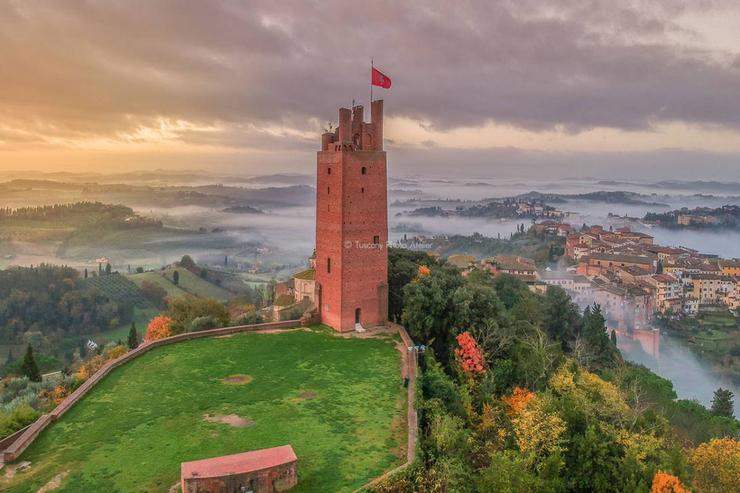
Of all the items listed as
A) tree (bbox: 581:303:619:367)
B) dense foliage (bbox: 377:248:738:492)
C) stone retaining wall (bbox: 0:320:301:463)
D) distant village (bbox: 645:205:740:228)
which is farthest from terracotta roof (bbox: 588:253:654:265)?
distant village (bbox: 645:205:740:228)

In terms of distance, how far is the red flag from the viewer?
1028 inches

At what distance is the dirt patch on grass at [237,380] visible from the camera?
794 inches

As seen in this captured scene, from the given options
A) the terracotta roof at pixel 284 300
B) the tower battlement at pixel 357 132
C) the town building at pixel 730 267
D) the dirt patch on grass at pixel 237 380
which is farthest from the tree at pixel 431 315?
the town building at pixel 730 267

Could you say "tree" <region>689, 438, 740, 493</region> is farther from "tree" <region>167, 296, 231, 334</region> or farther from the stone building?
"tree" <region>167, 296, 231, 334</region>

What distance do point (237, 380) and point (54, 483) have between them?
7.54 meters

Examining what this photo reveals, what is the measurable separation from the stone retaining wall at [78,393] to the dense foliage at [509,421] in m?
7.91

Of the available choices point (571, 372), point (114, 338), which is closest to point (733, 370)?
point (571, 372)

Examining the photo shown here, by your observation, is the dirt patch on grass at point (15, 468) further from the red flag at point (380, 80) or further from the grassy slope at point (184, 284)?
the grassy slope at point (184, 284)

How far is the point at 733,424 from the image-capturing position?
38.1 m

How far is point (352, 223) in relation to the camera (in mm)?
26781

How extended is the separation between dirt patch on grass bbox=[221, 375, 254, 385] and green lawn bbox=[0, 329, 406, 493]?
225 mm

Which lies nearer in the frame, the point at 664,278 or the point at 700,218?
the point at 664,278

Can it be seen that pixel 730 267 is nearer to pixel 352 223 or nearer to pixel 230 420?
pixel 352 223

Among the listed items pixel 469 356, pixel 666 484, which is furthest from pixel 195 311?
pixel 666 484
